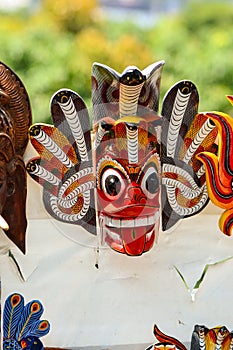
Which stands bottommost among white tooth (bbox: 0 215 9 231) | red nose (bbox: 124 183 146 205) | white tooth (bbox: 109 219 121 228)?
white tooth (bbox: 109 219 121 228)

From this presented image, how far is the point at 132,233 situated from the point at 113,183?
9 cm

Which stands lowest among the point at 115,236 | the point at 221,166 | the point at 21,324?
the point at 21,324

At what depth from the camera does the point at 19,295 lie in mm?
1192

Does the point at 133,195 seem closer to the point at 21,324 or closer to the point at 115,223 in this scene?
the point at 115,223

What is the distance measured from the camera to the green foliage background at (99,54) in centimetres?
356

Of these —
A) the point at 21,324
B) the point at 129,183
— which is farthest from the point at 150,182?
the point at 21,324

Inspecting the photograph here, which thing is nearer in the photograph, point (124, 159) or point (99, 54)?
point (124, 159)

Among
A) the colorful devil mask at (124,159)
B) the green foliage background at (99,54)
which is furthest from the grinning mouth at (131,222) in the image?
the green foliage background at (99,54)

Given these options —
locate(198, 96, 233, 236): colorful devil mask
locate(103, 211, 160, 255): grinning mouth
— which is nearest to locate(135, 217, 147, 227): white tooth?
locate(103, 211, 160, 255): grinning mouth

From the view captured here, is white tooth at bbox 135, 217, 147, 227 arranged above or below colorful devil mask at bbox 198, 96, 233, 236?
below

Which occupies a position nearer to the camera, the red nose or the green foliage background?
the red nose

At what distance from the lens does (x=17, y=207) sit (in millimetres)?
1214

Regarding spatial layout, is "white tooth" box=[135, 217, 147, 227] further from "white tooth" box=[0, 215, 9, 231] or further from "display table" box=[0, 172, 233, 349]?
"white tooth" box=[0, 215, 9, 231]

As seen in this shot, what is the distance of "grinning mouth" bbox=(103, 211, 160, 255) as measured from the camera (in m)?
1.18
